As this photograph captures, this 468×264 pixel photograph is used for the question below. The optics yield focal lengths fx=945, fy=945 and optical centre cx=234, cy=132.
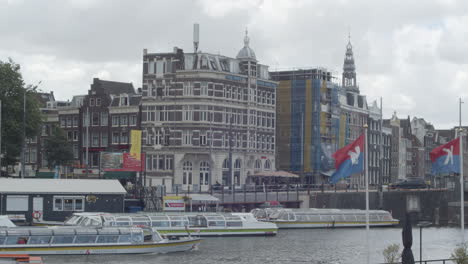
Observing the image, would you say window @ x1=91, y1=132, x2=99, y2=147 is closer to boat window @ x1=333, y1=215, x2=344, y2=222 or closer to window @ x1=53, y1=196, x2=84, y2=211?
boat window @ x1=333, y1=215, x2=344, y2=222

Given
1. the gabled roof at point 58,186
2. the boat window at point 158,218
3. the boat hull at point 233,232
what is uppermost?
the gabled roof at point 58,186

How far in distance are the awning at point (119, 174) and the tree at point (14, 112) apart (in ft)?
30.6

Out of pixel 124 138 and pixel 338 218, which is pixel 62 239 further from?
pixel 124 138

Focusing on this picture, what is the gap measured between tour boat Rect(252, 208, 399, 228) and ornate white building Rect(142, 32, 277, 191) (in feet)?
53.0

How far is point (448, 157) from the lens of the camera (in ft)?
187

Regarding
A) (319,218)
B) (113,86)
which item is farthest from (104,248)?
(113,86)

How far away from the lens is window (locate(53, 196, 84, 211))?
8056 cm

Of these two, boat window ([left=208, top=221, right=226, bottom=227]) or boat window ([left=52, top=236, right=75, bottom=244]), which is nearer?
boat window ([left=52, top=236, right=75, bottom=244])

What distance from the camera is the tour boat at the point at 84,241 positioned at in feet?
201

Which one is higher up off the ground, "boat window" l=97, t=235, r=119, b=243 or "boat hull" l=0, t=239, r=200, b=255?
"boat window" l=97, t=235, r=119, b=243

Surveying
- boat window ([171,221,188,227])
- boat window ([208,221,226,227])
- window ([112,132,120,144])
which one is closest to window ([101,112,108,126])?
window ([112,132,120,144])

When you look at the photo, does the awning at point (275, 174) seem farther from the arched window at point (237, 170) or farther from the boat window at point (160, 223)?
the boat window at point (160, 223)

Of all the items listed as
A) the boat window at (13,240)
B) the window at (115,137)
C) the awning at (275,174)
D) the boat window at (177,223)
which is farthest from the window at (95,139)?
the boat window at (13,240)

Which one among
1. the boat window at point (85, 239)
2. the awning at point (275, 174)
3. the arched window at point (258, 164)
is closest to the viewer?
the boat window at point (85, 239)
